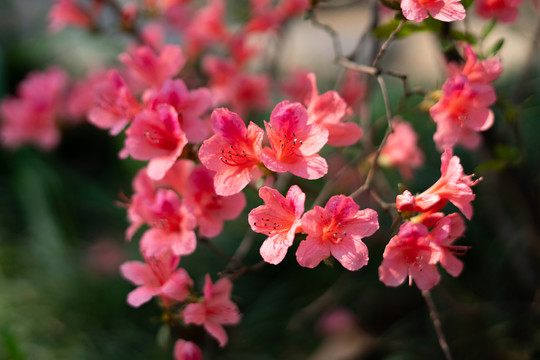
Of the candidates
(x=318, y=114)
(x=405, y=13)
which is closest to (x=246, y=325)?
(x=318, y=114)

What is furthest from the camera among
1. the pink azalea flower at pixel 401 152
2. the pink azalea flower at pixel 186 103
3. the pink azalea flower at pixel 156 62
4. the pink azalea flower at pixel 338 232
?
the pink azalea flower at pixel 401 152

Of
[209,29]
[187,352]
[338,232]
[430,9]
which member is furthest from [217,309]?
[209,29]

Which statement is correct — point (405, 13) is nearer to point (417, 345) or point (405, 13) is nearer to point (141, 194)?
point (141, 194)

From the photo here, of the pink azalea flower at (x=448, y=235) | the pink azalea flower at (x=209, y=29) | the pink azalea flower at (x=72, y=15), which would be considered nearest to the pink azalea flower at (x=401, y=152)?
the pink azalea flower at (x=448, y=235)

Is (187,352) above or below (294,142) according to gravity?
below

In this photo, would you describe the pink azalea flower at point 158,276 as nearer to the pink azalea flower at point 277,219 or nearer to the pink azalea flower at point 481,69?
the pink azalea flower at point 277,219

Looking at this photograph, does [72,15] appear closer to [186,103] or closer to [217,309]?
[186,103]

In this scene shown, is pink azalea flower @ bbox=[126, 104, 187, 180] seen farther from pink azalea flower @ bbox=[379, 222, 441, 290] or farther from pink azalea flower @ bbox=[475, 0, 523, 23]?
pink azalea flower @ bbox=[475, 0, 523, 23]
